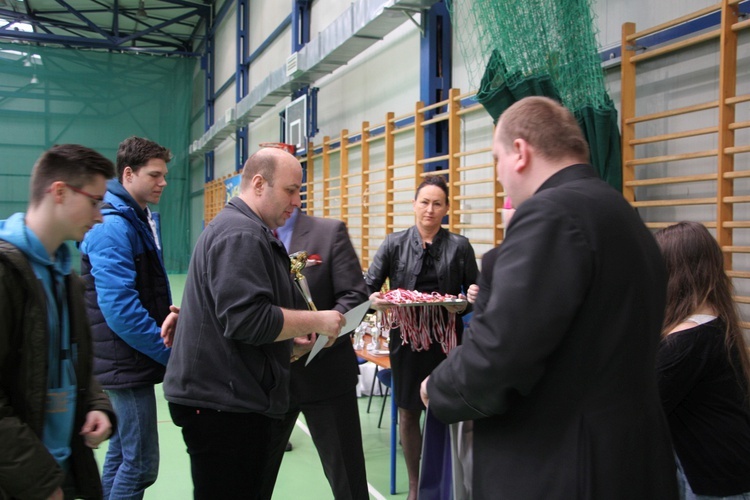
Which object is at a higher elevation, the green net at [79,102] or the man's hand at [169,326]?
the green net at [79,102]

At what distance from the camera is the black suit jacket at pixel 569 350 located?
3.64 feet

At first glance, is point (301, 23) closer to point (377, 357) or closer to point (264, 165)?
point (377, 357)

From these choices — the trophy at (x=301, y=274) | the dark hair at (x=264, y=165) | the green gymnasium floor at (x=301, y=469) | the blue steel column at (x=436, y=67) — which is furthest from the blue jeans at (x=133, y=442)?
the blue steel column at (x=436, y=67)

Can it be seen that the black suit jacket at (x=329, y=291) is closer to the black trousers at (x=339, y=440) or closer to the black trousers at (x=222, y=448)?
the black trousers at (x=339, y=440)

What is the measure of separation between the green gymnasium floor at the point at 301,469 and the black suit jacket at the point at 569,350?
2.27 metres

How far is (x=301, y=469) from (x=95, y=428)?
2.26m

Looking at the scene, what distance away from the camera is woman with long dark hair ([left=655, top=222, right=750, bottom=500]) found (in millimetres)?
1627

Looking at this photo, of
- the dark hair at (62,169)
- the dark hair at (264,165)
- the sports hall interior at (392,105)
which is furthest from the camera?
the sports hall interior at (392,105)

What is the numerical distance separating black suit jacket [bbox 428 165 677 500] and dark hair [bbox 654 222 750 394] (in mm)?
585

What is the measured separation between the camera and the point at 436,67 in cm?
548

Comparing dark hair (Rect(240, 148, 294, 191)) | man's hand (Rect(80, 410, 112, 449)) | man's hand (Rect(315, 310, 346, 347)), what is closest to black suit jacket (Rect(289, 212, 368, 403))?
man's hand (Rect(315, 310, 346, 347))

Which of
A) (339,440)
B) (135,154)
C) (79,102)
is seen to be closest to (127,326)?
(135,154)

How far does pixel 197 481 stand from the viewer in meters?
1.75

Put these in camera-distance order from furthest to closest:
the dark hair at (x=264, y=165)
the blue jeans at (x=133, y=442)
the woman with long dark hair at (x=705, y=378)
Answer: the blue jeans at (x=133, y=442) < the dark hair at (x=264, y=165) < the woman with long dark hair at (x=705, y=378)
